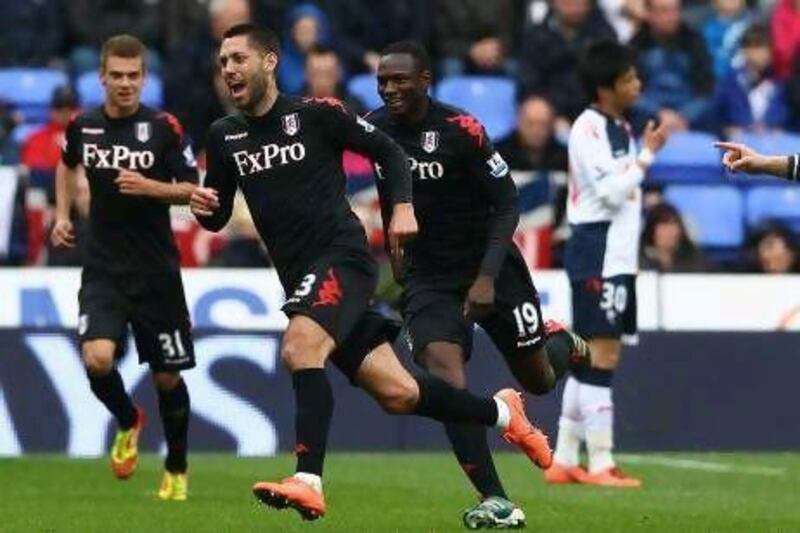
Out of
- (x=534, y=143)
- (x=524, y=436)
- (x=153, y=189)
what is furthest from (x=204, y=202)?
(x=534, y=143)

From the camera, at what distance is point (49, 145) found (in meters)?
20.1

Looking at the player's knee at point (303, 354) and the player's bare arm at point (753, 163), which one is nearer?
the player's knee at point (303, 354)

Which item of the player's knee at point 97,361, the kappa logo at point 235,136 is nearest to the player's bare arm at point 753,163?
the kappa logo at point 235,136

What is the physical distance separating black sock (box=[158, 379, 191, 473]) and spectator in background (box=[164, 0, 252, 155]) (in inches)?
291

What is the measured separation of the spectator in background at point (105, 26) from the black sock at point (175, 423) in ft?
28.5

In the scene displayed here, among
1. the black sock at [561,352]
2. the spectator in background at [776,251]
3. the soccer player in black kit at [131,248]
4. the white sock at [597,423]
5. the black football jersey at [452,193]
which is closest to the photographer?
the black football jersey at [452,193]

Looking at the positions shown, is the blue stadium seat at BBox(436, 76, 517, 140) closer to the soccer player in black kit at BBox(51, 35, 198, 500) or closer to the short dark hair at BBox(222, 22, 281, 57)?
the soccer player in black kit at BBox(51, 35, 198, 500)

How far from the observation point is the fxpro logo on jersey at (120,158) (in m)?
13.5

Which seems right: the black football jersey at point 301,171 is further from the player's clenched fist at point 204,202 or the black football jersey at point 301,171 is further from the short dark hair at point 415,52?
the short dark hair at point 415,52

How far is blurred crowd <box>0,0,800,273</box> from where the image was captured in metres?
20.8

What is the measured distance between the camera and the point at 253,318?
17.9 metres

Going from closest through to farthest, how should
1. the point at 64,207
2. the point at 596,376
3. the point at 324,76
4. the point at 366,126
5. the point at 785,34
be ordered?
the point at 366,126 < the point at 64,207 < the point at 596,376 < the point at 324,76 < the point at 785,34

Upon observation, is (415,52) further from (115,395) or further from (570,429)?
(570,429)

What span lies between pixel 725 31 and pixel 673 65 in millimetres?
986
